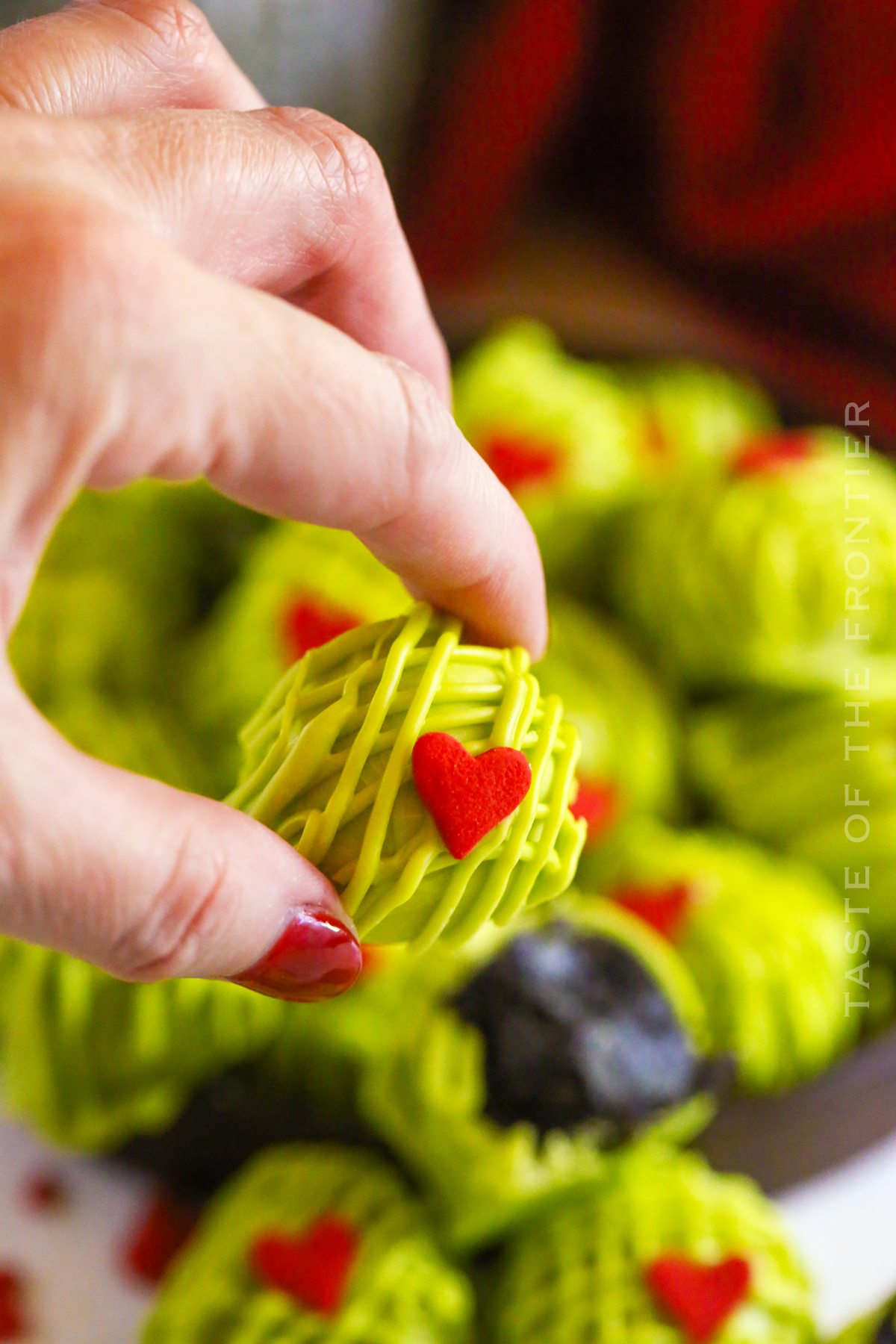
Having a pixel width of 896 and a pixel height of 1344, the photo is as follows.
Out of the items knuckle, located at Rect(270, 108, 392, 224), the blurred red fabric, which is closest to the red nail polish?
knuckle, located at Rect(270, 108, 392, 224)

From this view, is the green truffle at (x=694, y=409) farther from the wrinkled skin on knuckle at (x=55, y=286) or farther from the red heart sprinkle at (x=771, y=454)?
the wrinkled skin on knuckle at (x=55, y=286)

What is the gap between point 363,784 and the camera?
0.40m

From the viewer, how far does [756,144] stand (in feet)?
4.53

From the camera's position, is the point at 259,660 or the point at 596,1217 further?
the point at 259,660

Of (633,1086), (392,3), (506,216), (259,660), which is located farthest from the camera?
(506,216)

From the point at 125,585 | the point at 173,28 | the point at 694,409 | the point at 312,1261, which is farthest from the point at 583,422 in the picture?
the point at 312,1261

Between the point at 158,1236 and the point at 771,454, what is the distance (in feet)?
2.36

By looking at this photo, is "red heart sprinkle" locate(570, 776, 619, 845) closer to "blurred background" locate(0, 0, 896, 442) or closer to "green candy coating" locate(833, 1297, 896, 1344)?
"green candy coating" locate(833, 1297, 896, 1344)

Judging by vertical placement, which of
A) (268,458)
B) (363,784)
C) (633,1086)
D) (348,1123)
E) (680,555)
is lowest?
(348,1123)

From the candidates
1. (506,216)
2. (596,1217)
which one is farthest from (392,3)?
(596,1217)

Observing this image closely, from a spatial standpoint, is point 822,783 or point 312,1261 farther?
point 822,783

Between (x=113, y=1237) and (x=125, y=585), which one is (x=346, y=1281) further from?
(x=125, y=585)

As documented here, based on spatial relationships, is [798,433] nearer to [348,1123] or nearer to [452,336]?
[452,336]

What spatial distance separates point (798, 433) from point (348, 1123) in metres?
0.73
